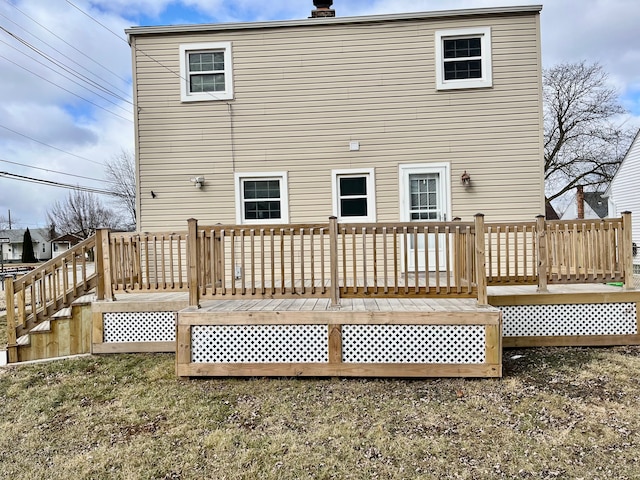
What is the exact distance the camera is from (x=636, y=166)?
17.5 metres

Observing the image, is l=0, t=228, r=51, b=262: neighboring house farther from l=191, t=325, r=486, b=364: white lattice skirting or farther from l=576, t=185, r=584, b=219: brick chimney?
l=191, t=325, r=486, b=364: white lattice skirting

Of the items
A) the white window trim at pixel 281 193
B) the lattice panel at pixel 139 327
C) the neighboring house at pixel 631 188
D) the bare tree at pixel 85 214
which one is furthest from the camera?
the bare tree at pixel 85 214

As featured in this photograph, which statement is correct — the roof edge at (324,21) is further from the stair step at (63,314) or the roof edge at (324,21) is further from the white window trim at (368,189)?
the stair step at (63,314)

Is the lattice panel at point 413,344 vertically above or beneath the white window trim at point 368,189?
beneath

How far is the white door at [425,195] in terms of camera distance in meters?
6.78

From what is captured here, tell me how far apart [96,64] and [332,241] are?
12234 mm

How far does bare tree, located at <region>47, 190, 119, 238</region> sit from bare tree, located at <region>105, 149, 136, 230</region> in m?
4.39

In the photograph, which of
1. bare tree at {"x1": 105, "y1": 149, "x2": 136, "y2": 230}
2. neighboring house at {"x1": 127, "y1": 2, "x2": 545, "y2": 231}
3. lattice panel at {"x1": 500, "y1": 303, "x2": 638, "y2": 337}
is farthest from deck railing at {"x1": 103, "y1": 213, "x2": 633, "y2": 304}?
bare tree at {"x1": 105, "y1": 149, "x2": 136, "y2": 230}

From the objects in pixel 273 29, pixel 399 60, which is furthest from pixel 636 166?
pixel 273 29

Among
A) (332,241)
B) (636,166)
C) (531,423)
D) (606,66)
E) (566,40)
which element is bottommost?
(531,423)

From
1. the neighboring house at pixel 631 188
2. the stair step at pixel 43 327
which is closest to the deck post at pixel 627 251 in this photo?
the stair step at pixel 43 327

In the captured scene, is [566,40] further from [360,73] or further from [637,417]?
[637,417]

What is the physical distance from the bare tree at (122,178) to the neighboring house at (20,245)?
1198 inches

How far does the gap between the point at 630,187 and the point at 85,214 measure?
135 feet
